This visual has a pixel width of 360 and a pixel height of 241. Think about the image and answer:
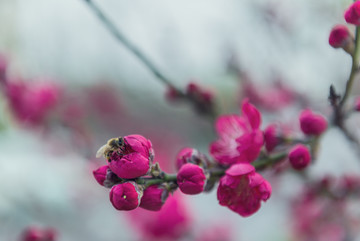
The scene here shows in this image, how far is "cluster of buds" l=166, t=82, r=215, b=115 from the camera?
0.68 metres

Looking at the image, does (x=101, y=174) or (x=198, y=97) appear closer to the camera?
(x=101, y=174)

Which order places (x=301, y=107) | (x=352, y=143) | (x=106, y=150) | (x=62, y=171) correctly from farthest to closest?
(x=62, y=171)
(x=301, y=107)
(x=352, y=143)
(x=106, y=150)

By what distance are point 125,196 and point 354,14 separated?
0.31 metres

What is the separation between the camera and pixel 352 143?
571 millimetres

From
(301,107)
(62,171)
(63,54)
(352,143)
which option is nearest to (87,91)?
(63,54)

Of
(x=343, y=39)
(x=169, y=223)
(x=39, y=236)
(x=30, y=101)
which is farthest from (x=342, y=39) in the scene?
(x=30, y=101)

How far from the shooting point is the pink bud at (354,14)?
372 millimetres

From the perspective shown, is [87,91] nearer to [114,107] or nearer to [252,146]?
[114,107]

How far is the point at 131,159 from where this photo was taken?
0.38 metres

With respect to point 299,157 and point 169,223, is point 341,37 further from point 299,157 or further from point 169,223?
point 169,223

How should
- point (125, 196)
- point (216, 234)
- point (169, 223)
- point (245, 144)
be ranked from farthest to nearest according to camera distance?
point (216, 234) < point (169, 223) < point (245, 144) < point (125, 196)

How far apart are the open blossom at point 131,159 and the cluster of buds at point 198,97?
28 cm

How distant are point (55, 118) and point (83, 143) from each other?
0.12 metres

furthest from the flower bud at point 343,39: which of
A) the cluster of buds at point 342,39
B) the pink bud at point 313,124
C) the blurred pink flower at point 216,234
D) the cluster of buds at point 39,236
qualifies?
the blurred pink flower at point 216,234
